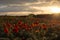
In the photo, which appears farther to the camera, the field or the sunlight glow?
the sunlight glow

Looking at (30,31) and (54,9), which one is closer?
Result: (30,31)

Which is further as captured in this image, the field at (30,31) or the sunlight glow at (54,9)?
the sunlight glow at (54,9)

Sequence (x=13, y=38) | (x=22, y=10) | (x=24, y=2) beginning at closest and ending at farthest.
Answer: (x=13, y=38)
(x=22, y=10)
(x=24, y=2)

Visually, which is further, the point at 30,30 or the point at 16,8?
the point at 16,8

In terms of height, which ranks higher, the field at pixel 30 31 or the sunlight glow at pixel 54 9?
the field at pixel 30 31

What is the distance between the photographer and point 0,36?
9.45ft

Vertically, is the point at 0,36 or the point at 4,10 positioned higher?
the point at 0,36

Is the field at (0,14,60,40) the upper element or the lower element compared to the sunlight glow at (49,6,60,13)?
upper

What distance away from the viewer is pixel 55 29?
118 inches

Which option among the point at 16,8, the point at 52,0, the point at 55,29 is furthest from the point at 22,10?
the point at 55,29

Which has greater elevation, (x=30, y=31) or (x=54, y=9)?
(x=30, y=31)

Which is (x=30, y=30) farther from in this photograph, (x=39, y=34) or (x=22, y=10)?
(x=22, y=10)

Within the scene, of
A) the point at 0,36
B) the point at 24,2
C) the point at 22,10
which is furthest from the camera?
the point at 24,2

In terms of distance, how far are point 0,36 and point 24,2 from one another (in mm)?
1999
